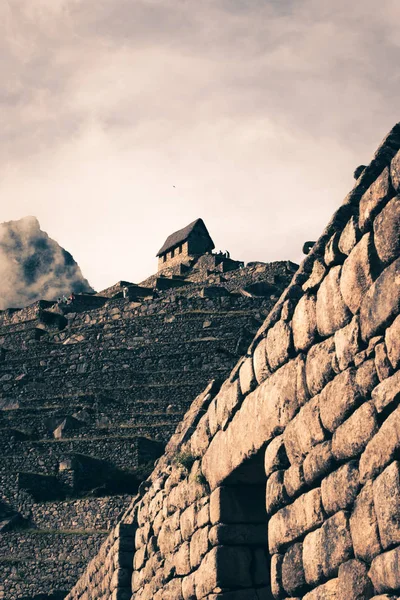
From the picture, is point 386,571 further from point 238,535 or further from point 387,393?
point 238,535

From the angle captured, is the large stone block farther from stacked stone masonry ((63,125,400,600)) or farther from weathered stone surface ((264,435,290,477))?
weathered stone surface ((264,435,290,477))

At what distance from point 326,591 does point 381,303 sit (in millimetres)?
1913

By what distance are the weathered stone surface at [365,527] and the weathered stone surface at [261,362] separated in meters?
1.92

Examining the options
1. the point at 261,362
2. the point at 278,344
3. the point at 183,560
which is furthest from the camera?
the point at 183,560

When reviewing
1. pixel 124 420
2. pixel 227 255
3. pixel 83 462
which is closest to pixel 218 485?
pixel 83 462

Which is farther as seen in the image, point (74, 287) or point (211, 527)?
point (74, 287)

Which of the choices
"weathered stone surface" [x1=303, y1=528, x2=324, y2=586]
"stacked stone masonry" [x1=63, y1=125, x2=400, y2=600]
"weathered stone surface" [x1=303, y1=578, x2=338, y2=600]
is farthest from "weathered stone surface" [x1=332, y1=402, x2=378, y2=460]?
"weathered stone surface" [x1=303, y1=578, x2=338, y2=600]

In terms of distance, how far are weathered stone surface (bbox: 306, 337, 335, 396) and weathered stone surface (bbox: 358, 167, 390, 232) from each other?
821 millimetres

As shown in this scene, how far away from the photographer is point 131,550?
11.9 m

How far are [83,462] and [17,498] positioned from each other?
87.7 inches

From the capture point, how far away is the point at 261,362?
7281 millimetres

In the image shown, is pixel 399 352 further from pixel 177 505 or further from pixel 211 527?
pixel 177 505

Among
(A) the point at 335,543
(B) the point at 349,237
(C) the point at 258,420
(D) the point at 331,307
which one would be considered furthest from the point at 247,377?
(A) the point at 335,543

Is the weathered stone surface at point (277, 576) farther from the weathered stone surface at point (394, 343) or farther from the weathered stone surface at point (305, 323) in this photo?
the weathered stone surface at point (394, 343)
